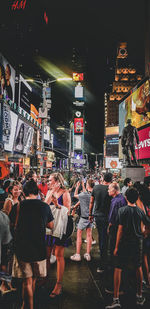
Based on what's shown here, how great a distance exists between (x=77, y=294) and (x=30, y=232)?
1908 mm

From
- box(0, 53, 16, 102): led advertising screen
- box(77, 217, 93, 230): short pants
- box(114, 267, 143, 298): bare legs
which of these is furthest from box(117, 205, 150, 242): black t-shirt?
box(0, 53, 16, 102): led advertising screen

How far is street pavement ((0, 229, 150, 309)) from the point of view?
395cm

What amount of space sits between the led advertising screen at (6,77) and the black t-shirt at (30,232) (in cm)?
1707

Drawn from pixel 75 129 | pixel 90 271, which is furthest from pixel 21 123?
pixel 75 129

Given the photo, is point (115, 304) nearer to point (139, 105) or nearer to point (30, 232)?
point (30, 232)

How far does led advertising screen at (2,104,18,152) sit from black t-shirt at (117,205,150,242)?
16815 millimetres

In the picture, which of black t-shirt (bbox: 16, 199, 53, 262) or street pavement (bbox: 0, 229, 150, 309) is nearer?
black t-shirt (bbox: 16, 199, 53, 262)

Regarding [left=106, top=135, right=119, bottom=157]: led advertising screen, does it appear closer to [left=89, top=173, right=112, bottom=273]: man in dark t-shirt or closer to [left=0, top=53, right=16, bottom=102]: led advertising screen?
[left=0, top=53, right=16, bottom=102]: led advertising screen

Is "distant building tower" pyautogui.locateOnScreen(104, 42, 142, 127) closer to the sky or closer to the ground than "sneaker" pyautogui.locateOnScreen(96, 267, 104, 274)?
closer to the sky

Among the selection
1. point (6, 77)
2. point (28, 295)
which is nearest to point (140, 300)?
point (28, 295)

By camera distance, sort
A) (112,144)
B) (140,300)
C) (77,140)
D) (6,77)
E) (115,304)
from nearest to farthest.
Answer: (115,304) → (140,300) → (6,77) → (112,144) → (77,140)

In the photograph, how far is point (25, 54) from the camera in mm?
39031

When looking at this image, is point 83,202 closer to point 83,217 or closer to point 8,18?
point 83,217

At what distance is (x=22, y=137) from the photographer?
2519 cm
